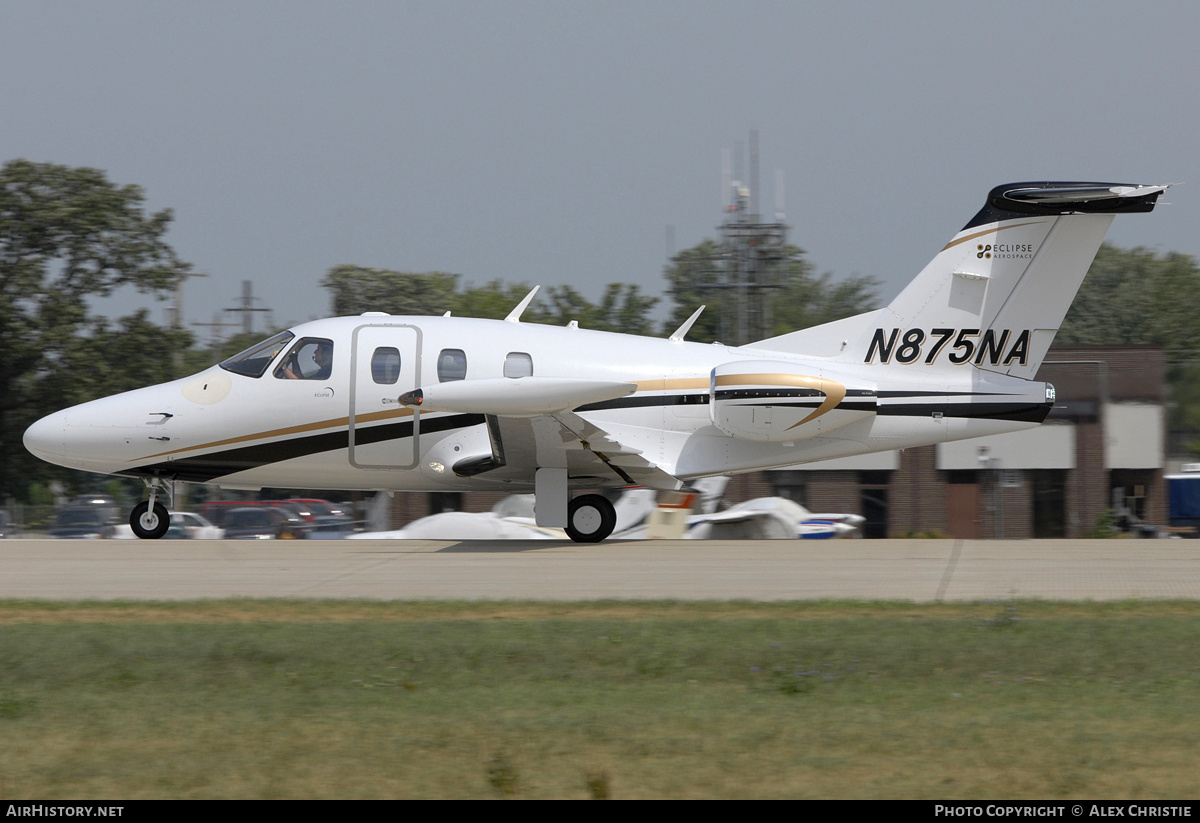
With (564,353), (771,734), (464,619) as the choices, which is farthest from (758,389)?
(771,734)

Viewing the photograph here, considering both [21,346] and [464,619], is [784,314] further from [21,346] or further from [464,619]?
[464,619]

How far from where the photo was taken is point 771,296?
147ft

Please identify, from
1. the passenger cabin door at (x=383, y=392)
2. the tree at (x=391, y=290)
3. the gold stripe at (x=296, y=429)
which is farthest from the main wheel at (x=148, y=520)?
the tree at (x=391, y=290)

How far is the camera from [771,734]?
6457mm

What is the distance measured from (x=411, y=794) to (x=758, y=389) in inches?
415

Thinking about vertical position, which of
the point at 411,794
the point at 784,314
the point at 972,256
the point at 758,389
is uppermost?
the point at 784,314

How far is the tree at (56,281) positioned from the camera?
107ft

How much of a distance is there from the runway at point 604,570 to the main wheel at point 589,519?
216 mm

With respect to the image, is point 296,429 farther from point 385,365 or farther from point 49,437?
point 49,437

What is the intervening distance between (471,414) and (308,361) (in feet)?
7.36

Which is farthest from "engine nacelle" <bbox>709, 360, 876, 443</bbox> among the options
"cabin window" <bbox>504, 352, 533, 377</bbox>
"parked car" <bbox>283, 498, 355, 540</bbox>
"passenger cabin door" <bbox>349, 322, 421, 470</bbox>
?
"parked car" <bbox>283, 498, 355, 540</bbox>

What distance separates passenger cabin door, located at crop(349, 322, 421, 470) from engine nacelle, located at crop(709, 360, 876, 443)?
382cm

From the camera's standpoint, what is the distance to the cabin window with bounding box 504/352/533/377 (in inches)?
626

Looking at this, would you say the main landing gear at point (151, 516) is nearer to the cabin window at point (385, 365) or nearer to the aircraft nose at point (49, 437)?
the aircraft nose at point (49, 437)
